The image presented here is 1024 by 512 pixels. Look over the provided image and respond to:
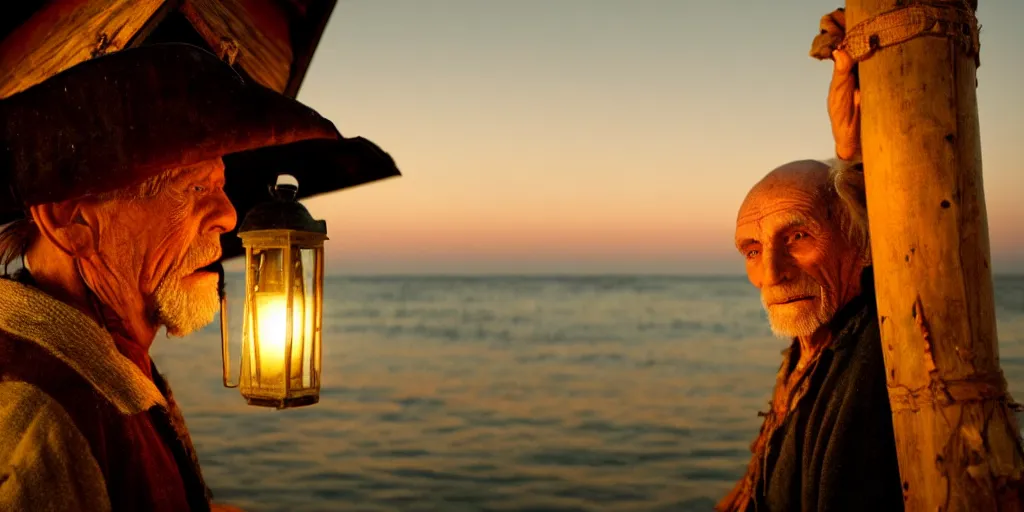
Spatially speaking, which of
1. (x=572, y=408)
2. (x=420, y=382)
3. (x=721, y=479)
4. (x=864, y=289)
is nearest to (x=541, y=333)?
(x=420, y=382)

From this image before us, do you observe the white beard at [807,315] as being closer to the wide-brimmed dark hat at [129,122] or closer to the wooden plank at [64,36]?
the wide-brimmed dark hat at [129,122]

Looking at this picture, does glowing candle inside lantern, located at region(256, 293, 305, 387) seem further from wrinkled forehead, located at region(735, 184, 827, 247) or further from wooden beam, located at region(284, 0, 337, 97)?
wrinkled forehead, located at region(735, 184, 827, 247)

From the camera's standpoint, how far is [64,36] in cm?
295

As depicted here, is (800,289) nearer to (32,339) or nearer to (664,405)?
(32,339)

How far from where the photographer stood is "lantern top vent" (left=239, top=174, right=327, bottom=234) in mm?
2910

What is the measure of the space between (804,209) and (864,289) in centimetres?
35

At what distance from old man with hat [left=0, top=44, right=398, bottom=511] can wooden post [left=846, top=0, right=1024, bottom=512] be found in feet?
5.18

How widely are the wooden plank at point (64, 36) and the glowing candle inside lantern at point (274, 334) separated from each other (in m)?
0.88

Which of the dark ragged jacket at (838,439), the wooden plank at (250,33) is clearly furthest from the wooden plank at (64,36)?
the dark ragged jacket at (838,439)

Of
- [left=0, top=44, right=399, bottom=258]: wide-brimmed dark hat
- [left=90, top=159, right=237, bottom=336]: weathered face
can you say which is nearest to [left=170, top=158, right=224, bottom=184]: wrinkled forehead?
[left=90, top=159, right=237, bottom=336]: weathered face

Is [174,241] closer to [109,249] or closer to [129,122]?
[109,249]

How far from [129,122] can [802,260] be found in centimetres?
219

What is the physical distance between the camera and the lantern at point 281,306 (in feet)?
9.45

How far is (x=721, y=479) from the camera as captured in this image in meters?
9.55
